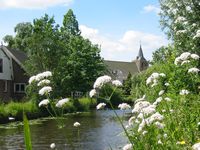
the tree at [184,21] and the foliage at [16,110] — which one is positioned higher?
the tree at [184,21]

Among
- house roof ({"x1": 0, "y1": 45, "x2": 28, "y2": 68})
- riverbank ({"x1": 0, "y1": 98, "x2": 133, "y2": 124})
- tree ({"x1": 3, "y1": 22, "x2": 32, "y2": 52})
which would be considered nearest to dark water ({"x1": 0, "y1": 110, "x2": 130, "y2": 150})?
riverbank ({"x1": 0, "y1": 98, "x2": 133, "y2": 124})

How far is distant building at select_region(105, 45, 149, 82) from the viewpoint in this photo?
124 meters

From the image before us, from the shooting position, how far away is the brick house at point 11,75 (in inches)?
1927

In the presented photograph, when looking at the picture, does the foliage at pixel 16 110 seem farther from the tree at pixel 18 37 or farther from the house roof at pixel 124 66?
the house roof at pixel 124 66

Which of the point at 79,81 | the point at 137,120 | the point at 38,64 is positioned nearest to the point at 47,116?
the point at 38,64

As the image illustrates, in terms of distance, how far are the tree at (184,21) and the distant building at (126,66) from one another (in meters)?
95.2

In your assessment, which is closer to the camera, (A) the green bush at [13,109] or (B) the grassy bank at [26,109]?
(A) the green bush at [13,109]

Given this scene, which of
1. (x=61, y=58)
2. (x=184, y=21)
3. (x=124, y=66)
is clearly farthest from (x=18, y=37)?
(x=184, y=21)

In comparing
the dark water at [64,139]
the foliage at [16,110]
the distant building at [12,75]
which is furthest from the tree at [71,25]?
the dark water at [64,139]

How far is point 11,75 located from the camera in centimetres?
5100

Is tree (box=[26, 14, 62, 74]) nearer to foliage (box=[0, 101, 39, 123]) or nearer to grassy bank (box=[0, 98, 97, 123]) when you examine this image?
grassy bank (box=[0, 98, 97, 123])

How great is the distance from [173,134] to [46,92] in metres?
1.76

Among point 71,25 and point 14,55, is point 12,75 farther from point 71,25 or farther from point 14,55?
point 71,25

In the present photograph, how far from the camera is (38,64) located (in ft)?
147
